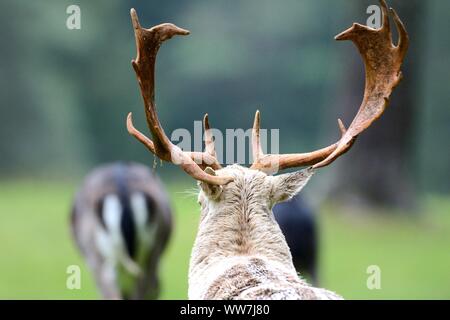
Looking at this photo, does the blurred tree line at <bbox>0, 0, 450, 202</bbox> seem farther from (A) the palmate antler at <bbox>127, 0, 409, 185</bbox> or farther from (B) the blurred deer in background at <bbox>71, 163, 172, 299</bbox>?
(A) the palmate antler at <bbox>127, 0, 409, 185</bbox>

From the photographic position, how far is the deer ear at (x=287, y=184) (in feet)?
14.2

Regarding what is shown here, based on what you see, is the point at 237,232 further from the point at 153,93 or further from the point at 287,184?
the point at 153,93

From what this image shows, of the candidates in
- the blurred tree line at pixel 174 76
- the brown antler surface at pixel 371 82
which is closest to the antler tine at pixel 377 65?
the brown antler surface at pixel 371 82

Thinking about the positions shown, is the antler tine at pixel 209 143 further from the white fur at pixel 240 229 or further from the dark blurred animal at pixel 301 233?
the dark blurred animal at pixel 301 233

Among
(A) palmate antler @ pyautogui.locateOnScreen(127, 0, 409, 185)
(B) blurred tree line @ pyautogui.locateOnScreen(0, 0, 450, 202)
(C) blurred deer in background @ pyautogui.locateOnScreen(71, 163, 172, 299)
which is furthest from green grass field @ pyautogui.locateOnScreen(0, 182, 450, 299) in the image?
(B) blurred tree line @ pyautogui.locateOnScreen(0, 0, 450, 202)

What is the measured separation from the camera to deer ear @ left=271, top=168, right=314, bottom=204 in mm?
4316

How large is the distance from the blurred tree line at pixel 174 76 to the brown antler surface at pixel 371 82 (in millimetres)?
18341

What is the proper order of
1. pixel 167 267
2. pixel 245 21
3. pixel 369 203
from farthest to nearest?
pixel 245 21
pixel 369 203
pixel 167 267

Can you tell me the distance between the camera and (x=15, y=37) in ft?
83.1

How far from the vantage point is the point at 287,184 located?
432 centimetres
